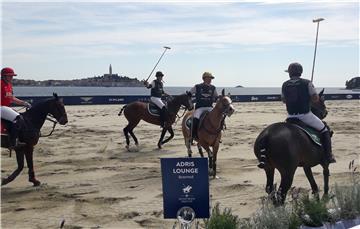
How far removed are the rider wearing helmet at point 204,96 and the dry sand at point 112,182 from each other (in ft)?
4.26

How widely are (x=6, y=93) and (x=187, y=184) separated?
5.78m

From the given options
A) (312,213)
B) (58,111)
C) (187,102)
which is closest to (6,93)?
(58,111)

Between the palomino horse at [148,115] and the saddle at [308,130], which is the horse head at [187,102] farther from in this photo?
the saddle at [308,130]

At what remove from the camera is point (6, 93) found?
403 inches

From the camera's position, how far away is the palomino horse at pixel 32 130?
10344mm

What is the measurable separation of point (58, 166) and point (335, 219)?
8.11 meters

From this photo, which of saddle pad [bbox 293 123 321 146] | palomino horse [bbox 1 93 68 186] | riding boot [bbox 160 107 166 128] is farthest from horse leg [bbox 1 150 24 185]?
riding boot [bbox 160 107 166 128]

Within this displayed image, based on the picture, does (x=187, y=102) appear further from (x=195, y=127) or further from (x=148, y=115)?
(x=195, y=127)

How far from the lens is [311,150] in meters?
8.02

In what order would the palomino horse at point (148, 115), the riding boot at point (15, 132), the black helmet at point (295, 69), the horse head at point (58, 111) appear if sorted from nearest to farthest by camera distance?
the black helmet at point (295, 69)
the riding boot at point (15, 132)
the horse head at point (58, 111)
the palomino horse at point (148, 115)

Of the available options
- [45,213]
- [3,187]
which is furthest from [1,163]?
[45,213]

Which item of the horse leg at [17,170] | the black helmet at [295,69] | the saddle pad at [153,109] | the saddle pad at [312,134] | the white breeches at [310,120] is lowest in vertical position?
the horse leg at [17,170]

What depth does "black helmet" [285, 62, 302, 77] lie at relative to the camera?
26.8 feet

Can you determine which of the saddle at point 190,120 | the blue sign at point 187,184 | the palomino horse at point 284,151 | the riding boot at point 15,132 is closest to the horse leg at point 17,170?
the riding boot at point 15,132
